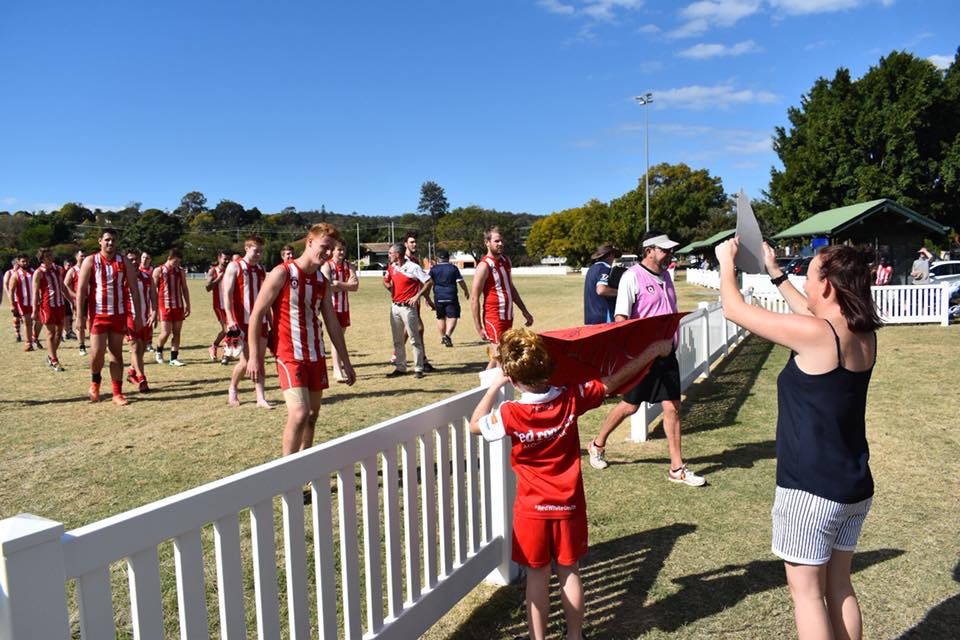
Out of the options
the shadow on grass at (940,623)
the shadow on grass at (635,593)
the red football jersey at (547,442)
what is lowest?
the shadow on grass at (940,623)

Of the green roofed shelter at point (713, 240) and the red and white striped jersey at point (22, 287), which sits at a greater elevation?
the green roofed shelter at point (713, 240)

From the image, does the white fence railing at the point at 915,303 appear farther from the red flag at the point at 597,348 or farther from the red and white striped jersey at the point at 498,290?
the red flag at the point at 597,348

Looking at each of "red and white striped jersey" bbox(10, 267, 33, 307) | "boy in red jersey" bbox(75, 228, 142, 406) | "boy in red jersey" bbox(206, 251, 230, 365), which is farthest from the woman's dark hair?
"red and white striped jersey" bbox(10, 267, 33, 307)

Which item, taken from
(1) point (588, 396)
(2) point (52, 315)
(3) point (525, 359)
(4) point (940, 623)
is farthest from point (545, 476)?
(2) point (52, 315)

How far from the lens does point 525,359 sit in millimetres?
2941

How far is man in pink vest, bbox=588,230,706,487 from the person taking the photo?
18.5 ft

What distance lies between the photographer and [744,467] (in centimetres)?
615

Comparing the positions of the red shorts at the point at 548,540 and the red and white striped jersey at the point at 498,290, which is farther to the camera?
the red and white striped jersey at the point at 498,290

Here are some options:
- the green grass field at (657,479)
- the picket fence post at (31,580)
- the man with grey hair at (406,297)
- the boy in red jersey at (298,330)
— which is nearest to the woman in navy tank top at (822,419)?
the green grass field at (657,479)

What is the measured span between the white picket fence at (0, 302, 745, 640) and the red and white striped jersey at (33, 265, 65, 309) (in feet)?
38.8

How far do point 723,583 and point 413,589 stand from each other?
1.87 metres

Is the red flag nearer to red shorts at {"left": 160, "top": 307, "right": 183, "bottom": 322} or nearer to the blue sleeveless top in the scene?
the blue sleeveless top

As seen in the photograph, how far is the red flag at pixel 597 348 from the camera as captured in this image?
127 inches

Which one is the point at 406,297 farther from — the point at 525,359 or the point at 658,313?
the point at 525,359
